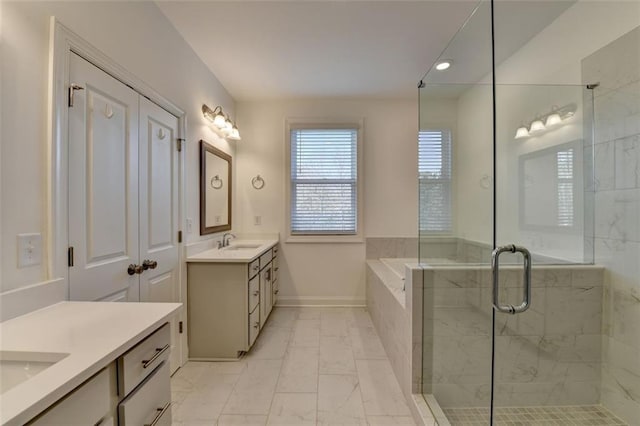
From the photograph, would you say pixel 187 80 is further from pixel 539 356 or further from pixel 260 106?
pixel 539 356

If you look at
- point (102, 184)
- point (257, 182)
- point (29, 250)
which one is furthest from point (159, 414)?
point (257, 182)

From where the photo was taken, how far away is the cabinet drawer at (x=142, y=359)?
872 mm

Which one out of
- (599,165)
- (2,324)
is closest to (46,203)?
(2,324)

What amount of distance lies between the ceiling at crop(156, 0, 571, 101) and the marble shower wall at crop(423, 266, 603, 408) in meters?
1.75

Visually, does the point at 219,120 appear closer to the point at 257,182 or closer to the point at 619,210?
the point at 257,182

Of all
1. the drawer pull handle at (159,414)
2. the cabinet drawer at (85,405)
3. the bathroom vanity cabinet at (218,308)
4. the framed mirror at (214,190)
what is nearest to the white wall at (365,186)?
the framed mirror at (214,190)

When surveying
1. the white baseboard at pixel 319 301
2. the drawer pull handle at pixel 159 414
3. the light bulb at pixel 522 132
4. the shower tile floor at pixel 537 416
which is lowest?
the shower tile floor at pixel 537 416

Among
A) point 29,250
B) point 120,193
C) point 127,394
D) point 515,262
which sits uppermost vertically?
point 120,193

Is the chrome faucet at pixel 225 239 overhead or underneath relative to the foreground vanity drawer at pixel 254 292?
overhead

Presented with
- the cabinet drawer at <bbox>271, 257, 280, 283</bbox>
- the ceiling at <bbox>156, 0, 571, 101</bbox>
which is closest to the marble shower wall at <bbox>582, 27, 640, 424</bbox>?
the ceiling at <bbox>156, 0, 571, 101</bbox>

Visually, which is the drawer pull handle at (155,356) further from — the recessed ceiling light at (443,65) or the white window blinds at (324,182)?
the recessed ceiling light at (443,65)

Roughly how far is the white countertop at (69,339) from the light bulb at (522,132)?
2.62m

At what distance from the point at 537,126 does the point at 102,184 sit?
2921 millimetres

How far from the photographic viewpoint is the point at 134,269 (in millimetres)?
1702
